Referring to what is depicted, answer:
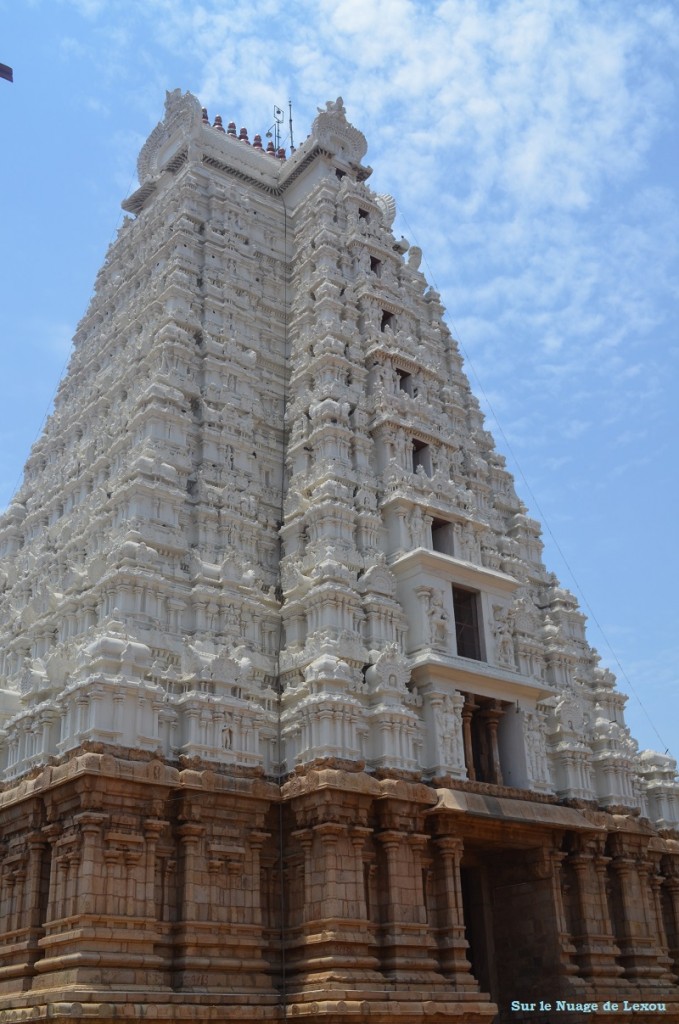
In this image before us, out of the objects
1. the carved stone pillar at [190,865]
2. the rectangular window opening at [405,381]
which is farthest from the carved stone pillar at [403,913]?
the rectangular window opening at [405,381]

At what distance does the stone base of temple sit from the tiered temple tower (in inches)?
2.8

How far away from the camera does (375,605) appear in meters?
27.3

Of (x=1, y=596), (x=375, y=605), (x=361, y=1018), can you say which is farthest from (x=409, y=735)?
(x=1, y=596)

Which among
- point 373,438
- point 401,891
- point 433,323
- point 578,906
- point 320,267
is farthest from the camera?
point 433,323

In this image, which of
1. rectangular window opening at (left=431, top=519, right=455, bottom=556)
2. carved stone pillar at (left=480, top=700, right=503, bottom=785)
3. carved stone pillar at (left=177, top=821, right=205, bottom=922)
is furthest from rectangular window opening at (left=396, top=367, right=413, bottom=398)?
carved stone pillar at (left=177, top=821, right=205, bottom=922)

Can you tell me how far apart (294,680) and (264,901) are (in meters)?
5.53

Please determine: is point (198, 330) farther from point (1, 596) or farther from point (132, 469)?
point (1, 596)

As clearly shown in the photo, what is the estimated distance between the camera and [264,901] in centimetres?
2419

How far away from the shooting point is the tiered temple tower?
2238cm

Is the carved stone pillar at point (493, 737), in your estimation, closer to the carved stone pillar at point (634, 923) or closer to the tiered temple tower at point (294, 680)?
the tiered temple tower at point (294, 680)

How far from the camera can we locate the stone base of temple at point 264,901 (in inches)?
832

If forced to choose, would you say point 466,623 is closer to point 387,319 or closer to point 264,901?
→ point 264,901

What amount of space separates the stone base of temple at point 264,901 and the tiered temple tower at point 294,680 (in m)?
0.07

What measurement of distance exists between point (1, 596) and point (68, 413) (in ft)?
22.8
